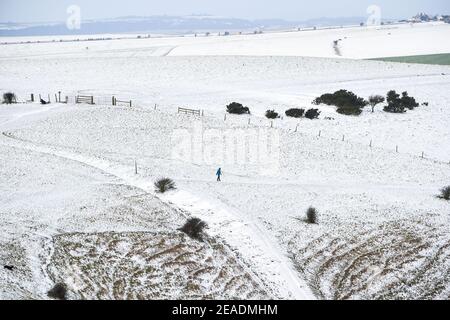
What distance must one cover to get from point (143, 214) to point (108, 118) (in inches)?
833

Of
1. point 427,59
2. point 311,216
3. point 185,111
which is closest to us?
point 311,216

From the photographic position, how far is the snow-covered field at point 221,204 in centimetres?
1900

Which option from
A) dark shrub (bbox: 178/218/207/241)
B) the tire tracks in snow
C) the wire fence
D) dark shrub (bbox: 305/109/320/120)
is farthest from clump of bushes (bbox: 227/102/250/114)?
dark shrub (bbox: 178/218/207/241)

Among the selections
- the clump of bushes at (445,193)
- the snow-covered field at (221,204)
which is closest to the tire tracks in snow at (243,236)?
the snow-covered field at (221,204)

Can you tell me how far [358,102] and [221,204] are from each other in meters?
32.5

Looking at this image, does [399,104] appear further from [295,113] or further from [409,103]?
[295,113]

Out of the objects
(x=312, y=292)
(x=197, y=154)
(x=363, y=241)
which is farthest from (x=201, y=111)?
(x=312, y=292)

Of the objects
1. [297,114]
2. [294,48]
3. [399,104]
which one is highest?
[294,48]

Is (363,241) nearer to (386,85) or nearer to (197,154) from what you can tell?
(197,154)

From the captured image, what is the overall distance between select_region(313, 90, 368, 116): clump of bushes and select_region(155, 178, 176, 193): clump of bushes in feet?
96.0

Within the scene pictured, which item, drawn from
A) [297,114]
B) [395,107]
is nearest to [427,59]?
[395,107]

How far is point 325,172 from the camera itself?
110 feet

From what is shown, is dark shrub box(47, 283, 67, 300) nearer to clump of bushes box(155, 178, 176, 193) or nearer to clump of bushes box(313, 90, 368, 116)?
clump of bushes box(155, 178, 176, 193)

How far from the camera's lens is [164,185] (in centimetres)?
2795
